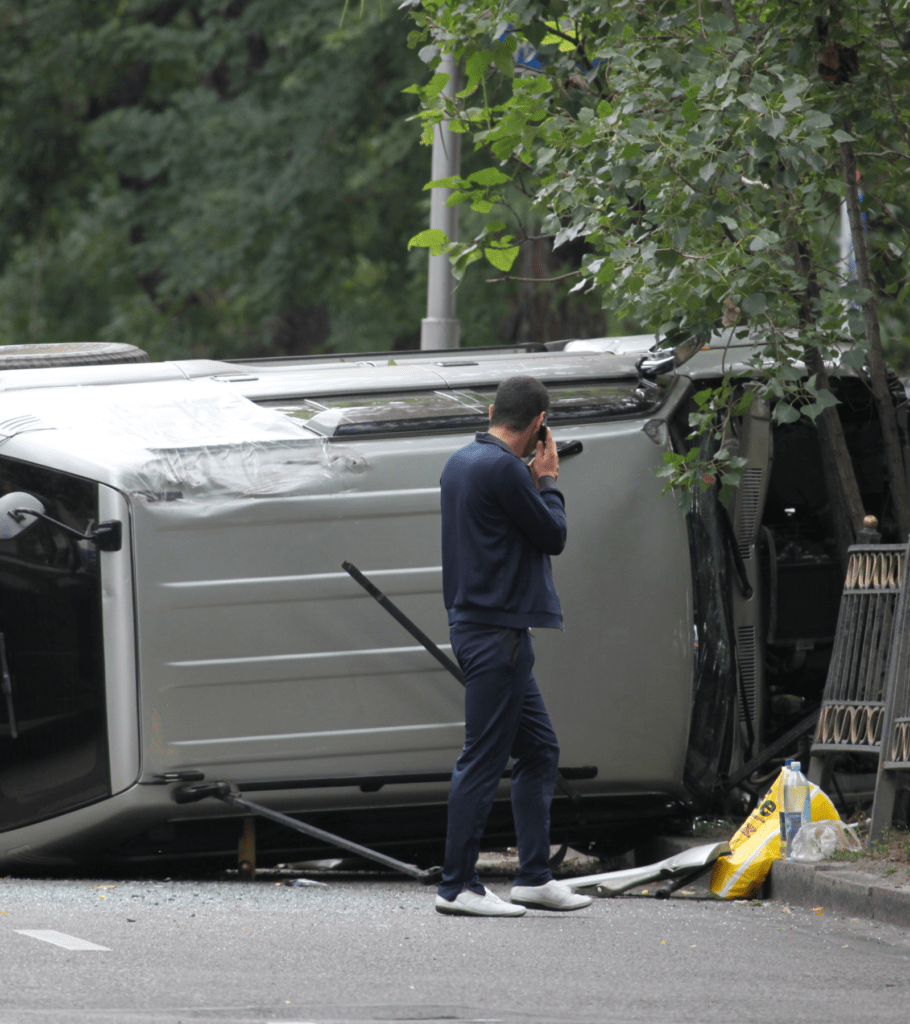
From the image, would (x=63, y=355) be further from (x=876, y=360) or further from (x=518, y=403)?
(x=876, y=360)

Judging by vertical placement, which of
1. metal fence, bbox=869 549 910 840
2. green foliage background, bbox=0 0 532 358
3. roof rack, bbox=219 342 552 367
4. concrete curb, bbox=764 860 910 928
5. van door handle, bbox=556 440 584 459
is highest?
green foliage background, bbox=0 0 532 358

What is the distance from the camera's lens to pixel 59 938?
482 centimetres

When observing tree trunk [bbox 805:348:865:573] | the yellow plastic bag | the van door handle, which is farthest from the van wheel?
the yellow plastic bag

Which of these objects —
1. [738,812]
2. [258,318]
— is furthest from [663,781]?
[258,318]

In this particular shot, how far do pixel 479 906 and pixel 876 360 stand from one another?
3146 mm

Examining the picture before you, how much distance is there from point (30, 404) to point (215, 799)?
→ 5.87ft

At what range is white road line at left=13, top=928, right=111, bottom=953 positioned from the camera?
4695 millimetres

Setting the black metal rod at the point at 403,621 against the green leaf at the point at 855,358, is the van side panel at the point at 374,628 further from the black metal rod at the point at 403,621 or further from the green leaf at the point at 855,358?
the green leaf at the point at 855,358

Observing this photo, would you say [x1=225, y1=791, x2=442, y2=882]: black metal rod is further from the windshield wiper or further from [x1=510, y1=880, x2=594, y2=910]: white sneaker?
the windshield wiper

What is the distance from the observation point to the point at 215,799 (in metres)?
6.34

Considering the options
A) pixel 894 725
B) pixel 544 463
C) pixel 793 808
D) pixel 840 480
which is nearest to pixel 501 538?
pixel 544 463

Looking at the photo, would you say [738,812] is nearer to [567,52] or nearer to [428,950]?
[428,950]

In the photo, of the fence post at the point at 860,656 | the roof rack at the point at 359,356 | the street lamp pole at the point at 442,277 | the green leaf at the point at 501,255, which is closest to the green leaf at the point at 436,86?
the green leaf at the point at 501,255

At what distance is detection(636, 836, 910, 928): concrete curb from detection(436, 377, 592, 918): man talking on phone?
3.70 feet
